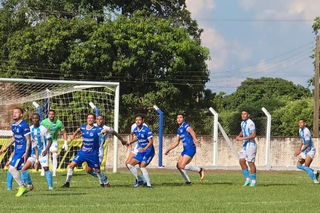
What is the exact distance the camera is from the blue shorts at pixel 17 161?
45.9 ft

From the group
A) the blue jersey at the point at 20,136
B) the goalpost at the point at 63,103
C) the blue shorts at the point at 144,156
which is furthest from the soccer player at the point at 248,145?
the goalpost at the point at 63,103

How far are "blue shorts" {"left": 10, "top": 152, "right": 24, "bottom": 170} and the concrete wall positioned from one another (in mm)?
14568

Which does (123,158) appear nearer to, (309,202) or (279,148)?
(279,148)

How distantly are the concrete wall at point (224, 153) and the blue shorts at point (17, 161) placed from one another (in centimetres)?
1457

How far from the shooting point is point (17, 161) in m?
14.0

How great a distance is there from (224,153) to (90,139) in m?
15.2

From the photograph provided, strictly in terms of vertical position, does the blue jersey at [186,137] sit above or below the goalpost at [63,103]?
below

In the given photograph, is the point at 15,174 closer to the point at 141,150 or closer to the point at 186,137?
the point at 141,150

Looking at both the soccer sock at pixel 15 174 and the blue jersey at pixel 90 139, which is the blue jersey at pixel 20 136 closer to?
the soccer sock at pixel 15 174

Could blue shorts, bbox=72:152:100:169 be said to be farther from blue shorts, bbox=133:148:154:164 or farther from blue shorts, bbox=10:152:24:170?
blue shorts, bbox=10:152:24:170

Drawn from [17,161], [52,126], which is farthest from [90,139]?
[52,126]

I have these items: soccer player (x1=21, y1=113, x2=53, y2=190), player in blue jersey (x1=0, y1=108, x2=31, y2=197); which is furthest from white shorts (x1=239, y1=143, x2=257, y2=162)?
player in blue jersey (x1=0, y1=108, x2=31, y2=197)

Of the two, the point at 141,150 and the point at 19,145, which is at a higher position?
the point at 19,145

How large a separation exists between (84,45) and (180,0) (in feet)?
37.5
